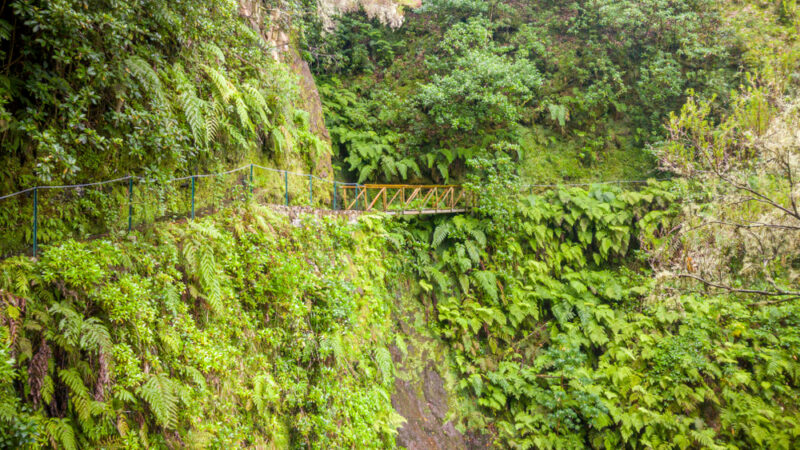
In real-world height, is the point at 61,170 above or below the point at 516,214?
above

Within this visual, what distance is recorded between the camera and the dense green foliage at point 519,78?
1269 cm

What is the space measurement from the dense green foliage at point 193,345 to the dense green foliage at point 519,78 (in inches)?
269

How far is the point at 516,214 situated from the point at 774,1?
1134 centimetres

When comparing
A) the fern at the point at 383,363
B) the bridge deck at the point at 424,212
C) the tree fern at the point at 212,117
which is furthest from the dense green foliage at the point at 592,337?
the tree fern at the point at 212,117

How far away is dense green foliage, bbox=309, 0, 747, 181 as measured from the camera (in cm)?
1269

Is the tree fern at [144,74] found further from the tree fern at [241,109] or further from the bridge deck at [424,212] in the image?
the bridge deck at [424,212]

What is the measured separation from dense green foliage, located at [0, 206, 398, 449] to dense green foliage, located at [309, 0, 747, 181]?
269 inches

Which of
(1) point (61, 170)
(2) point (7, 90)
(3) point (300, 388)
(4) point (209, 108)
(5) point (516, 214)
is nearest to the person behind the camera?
(2) point (7, 90)

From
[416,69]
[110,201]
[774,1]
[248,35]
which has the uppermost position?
[774,1]

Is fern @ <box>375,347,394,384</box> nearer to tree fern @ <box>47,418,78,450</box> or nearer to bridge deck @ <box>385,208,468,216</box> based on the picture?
bridge deck @ <box>385,208,468,216</box>

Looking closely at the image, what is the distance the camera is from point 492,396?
9820 millimetres

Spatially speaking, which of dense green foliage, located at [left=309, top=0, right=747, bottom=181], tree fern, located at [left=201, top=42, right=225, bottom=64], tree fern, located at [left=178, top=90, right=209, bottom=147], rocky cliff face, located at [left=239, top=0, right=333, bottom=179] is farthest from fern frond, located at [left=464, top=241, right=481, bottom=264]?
tree fern, located at [left=178, top=90, right=209, bottom=147]

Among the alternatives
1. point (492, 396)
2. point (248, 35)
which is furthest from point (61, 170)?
point (492, 396)

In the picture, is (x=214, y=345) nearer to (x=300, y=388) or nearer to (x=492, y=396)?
(x=300, y=388)
